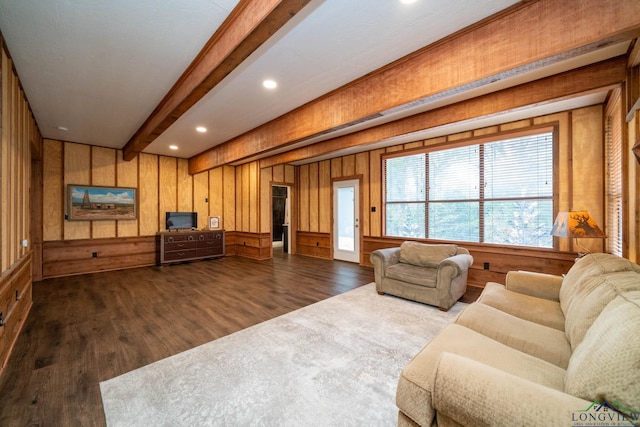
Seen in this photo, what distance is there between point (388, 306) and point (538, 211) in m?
2.86

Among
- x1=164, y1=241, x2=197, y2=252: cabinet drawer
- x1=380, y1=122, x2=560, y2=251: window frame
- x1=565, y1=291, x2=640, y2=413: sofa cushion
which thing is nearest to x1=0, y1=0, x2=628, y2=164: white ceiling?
x1=380, y1=122, x2=560, y2=251: window frame

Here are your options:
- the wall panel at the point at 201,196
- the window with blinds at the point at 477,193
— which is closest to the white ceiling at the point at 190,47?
the window with blinds at the point at 477,193

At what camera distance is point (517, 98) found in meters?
2.87

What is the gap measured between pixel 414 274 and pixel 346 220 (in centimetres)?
335

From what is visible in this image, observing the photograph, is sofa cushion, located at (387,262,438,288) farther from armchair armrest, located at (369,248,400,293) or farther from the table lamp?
the table lamp

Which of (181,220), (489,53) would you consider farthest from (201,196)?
(489,53)

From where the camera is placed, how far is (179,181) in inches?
272

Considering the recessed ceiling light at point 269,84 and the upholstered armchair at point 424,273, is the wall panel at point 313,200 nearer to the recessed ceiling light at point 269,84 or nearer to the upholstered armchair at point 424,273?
the upholstered armchair at point 424,273

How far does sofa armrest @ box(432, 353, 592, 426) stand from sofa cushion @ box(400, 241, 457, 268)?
2936 mm

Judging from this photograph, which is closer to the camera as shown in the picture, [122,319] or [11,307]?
[11,307]

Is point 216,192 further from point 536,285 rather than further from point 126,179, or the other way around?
point 536,285

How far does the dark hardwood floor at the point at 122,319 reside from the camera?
1.89 m

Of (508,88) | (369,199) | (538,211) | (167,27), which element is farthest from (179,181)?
(538,211)

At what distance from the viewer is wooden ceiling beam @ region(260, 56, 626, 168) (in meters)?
2.43
